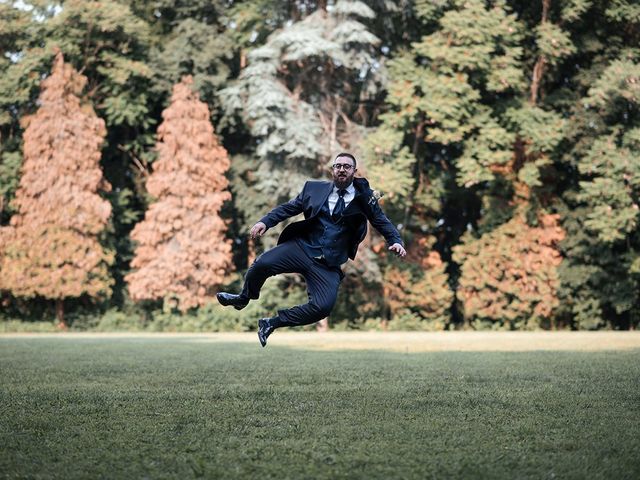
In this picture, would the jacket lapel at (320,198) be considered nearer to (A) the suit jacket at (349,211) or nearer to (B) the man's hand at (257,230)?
(A) the suit jacket at (349,211)

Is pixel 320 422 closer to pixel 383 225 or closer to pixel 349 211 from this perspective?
pixel 349 211

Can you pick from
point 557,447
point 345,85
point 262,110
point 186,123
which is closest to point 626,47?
point 345,85

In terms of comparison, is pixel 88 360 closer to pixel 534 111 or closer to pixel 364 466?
pixel 364 466

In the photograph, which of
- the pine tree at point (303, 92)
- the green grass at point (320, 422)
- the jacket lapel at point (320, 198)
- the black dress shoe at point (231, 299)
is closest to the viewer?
the green grass at point (320, 422)

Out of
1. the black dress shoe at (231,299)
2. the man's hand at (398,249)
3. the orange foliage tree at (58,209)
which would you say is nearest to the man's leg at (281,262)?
the black dress shoe at (231,299)

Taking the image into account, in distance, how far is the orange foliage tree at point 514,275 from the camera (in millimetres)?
32312

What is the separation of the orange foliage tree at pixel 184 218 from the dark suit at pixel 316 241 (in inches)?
908

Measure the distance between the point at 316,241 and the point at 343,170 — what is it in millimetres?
940

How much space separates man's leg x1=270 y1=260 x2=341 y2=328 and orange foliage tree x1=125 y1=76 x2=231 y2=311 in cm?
2309

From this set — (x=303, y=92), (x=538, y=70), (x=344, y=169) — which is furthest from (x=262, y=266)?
(x=538, y=70)

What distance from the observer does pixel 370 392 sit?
805cm

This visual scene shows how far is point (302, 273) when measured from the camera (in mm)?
8664

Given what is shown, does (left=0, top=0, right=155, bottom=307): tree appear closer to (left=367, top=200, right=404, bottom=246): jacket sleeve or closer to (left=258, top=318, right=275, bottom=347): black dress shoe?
(left=258, top=318, right=275, bottom=347): black dress shoe

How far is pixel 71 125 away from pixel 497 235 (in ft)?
60.5
